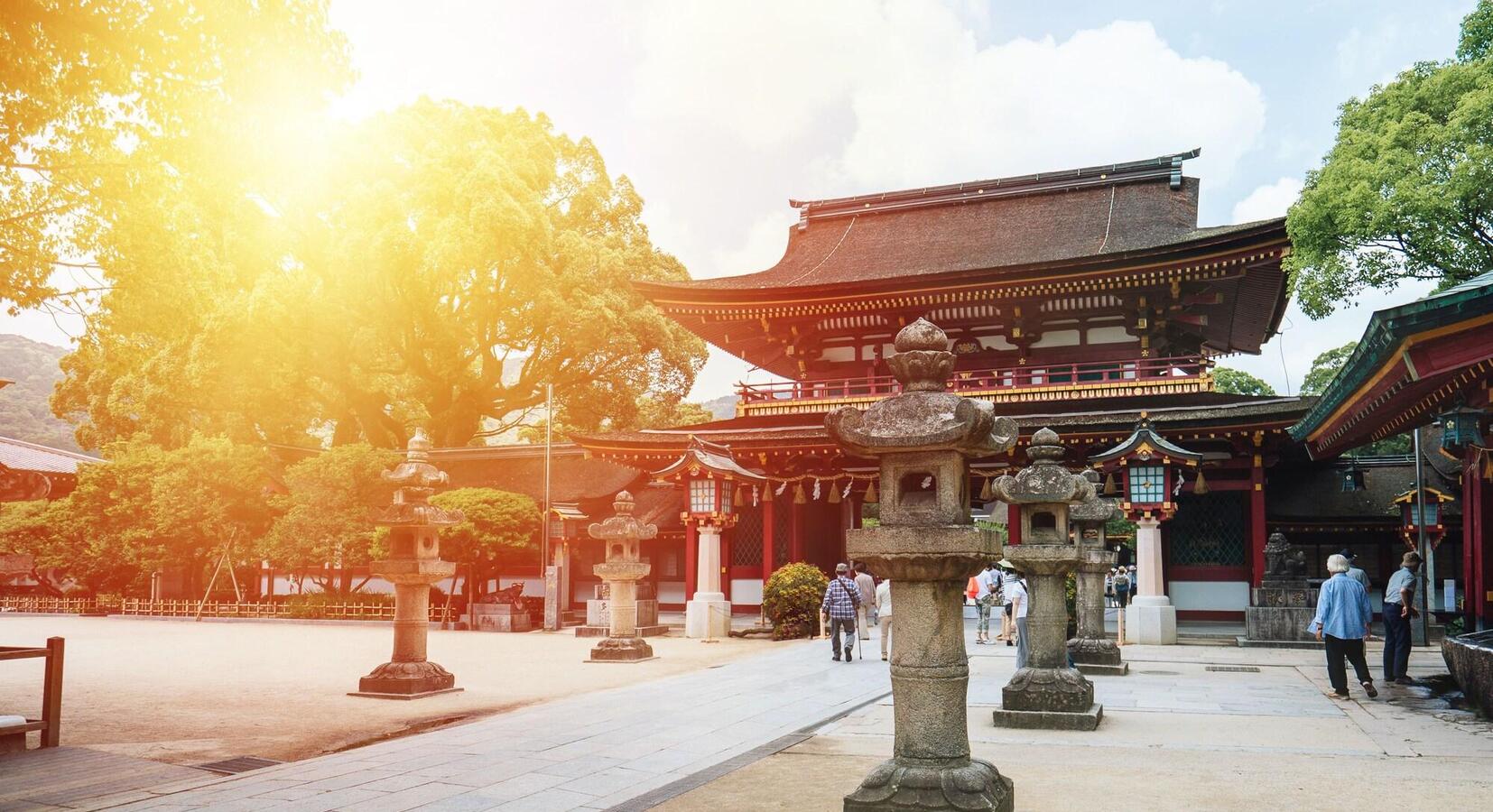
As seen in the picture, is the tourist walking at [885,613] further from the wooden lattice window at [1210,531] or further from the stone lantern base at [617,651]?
the wooden lattice window at [1210,531]

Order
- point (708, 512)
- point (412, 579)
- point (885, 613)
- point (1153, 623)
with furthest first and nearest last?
point (708, 512) → point (1153, 623) → point (885, 613) → point (412, 579)

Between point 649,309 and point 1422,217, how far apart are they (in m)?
25.5

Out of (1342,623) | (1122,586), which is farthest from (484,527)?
(1342,623)

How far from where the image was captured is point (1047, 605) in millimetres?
Result: 10602

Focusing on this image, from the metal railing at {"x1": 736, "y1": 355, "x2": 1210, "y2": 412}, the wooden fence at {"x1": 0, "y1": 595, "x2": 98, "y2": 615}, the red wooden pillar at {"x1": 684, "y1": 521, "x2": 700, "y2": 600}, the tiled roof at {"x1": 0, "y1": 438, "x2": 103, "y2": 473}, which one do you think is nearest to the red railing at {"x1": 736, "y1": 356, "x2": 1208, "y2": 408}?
the metal railing at {"x1": 736, "y1": 355, "x2": 1210, "y2": 412}

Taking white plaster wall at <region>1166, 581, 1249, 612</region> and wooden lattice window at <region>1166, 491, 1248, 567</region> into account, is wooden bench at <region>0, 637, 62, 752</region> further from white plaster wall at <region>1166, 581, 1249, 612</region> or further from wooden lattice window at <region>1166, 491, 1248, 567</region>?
white plaster wall at <region>1166, 581, 1249, 612</region>

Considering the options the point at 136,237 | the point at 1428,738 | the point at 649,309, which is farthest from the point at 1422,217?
the point at 649,309

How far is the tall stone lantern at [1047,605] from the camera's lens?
33.0 feet

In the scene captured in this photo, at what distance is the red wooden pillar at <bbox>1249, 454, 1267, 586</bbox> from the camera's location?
2080 centimetres

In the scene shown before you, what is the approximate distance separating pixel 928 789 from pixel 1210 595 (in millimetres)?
18519

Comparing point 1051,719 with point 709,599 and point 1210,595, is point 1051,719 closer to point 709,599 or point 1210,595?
point 709,599

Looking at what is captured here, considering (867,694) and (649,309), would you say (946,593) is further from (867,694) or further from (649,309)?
(649,309)

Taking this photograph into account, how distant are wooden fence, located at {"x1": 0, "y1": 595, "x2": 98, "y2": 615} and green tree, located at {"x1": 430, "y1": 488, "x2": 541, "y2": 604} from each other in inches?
540

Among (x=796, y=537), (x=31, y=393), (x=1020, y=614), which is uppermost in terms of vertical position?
(x=31, y=393)
